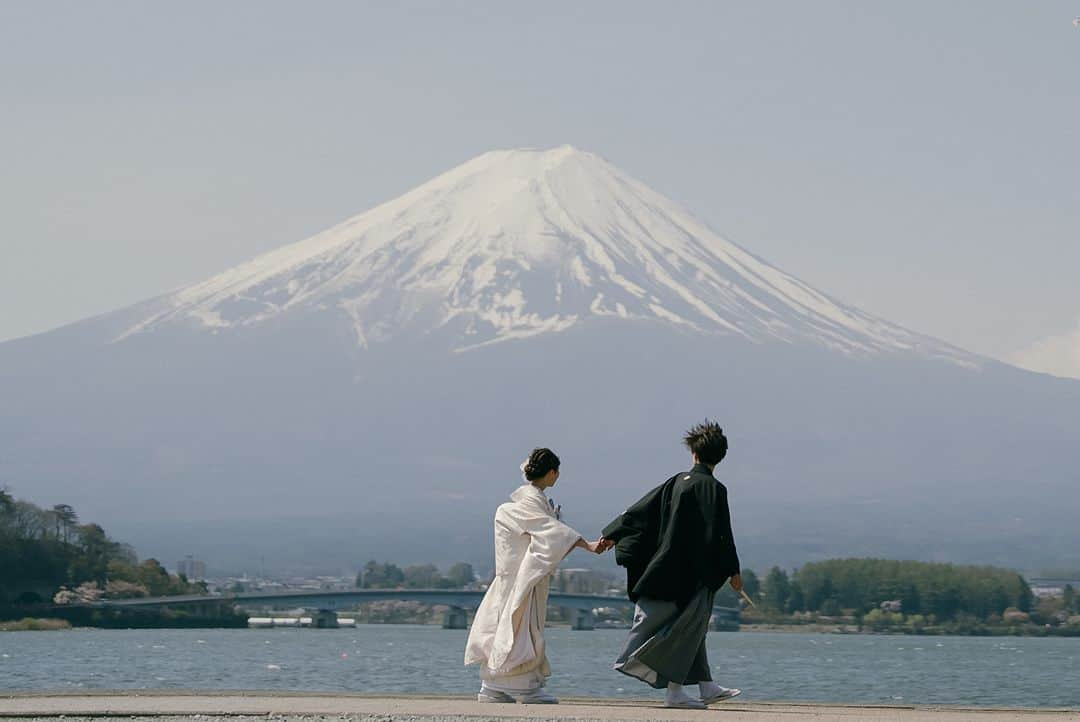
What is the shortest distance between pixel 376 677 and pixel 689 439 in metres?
38.3

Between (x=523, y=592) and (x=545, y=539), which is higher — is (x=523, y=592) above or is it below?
below

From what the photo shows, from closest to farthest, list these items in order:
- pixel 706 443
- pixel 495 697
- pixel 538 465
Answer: pixel 495 697, pixel 706 443, pixel 538 465

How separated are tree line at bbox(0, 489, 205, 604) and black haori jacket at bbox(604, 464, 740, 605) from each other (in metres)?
97.8

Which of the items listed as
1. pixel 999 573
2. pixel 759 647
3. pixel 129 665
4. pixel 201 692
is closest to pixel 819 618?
pixel 999 573

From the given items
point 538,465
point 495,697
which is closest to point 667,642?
point 495,697

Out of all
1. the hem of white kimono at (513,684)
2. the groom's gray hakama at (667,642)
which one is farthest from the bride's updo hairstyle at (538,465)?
the hem of white kimono at (513,684)

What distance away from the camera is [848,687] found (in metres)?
57.0

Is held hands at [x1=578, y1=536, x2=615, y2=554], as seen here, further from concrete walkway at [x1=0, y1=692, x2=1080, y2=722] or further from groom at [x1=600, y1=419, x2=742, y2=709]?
concrete walkway at [x1=0, y1=692, x2=1080, y2=722]

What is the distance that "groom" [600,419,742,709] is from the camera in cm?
1611

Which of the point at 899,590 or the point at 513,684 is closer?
the point at 513,684

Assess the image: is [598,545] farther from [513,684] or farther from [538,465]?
[513,684]

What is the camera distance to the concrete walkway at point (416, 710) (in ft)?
47.6

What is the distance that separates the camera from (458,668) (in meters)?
63.8

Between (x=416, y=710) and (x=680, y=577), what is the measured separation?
2.44m
